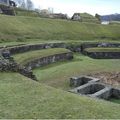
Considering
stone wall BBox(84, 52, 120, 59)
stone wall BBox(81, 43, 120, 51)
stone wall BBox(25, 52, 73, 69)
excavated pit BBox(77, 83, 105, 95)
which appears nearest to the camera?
excavated pit BBox(77, 83, 105, 95)

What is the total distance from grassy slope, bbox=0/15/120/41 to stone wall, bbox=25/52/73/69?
20.3 ft

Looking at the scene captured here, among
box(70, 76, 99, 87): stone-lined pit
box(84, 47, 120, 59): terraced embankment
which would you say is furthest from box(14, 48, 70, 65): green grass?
box(70, 76, 99, 87): stone-lined pit

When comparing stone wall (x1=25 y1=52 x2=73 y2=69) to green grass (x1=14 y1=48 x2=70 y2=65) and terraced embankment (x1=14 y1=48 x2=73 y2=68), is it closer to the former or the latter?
terraced embankment (x1=14 y1=48 x2=73 y2=68)

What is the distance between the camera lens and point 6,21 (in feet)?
113

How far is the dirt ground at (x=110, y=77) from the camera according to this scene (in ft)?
61.8

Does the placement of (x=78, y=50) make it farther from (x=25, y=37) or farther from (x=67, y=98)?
(x=67, y=98)

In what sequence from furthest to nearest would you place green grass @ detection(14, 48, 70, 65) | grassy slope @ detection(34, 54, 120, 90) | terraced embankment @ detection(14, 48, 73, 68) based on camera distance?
1. terraced embankment @ detection(14, 48, 73, 68)
2. green grass @ detection(14, 48, 70, 65)
3. grassy slope @ detection(34, 54, 120, 90)

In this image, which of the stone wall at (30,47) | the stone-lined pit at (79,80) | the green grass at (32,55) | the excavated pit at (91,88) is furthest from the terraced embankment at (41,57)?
the excavated pit at (91,88)

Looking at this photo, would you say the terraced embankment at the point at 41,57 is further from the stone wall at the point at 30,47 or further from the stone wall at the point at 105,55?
the stone wall at the point at 105,55

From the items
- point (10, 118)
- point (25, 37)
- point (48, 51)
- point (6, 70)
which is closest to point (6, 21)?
point (25, 37)

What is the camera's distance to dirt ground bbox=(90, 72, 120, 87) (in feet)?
61.8

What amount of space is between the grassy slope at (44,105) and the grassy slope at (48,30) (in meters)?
19.5

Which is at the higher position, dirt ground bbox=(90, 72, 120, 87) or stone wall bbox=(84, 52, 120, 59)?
dirt ground bbox=(90, 72, 120, 87)

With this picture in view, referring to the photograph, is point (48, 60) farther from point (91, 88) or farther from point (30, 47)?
Result: point (91, 88)
